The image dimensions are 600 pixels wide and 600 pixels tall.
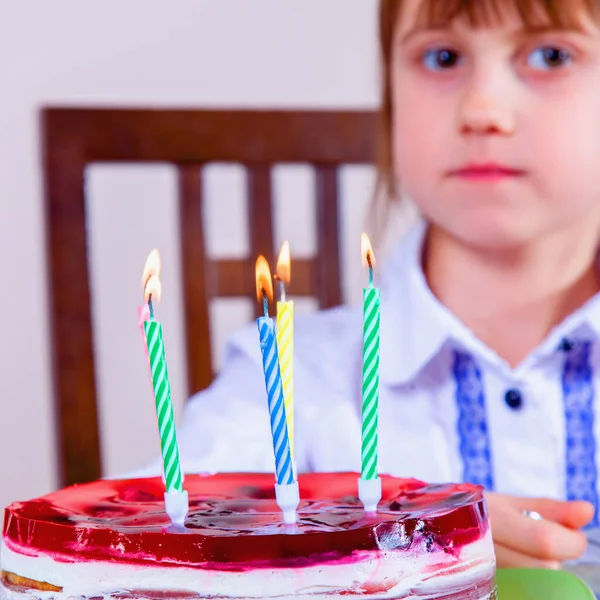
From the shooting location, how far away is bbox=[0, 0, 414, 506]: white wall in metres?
1.18

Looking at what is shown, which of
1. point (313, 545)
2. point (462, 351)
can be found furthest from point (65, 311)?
point (313, 545)

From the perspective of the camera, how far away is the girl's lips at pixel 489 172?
2.31 ft

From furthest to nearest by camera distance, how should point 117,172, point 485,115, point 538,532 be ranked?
point 117,172 → point 485,115 → point 538,532

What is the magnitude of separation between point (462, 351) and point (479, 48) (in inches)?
9.8

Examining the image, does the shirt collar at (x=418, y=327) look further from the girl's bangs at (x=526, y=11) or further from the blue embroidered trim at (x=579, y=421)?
the girl's bangs at (x=526, y=11)

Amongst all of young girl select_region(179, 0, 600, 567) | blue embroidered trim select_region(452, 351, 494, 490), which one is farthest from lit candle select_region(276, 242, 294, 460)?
blue embroidered trim select_region(452, 351, 494, 490)

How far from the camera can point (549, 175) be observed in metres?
0.71

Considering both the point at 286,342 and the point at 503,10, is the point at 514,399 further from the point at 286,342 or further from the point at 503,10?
the point at 286,342

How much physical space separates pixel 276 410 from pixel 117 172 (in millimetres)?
929

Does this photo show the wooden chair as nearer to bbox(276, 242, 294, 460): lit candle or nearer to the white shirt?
the white shirt

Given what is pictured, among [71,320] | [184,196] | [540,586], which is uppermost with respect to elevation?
[184,196]

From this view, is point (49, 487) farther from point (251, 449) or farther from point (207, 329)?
point (251, 449)

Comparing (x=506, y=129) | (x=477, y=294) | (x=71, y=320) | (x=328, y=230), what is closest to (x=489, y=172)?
(x=506, y=129)

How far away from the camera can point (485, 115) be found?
0.69 metres
